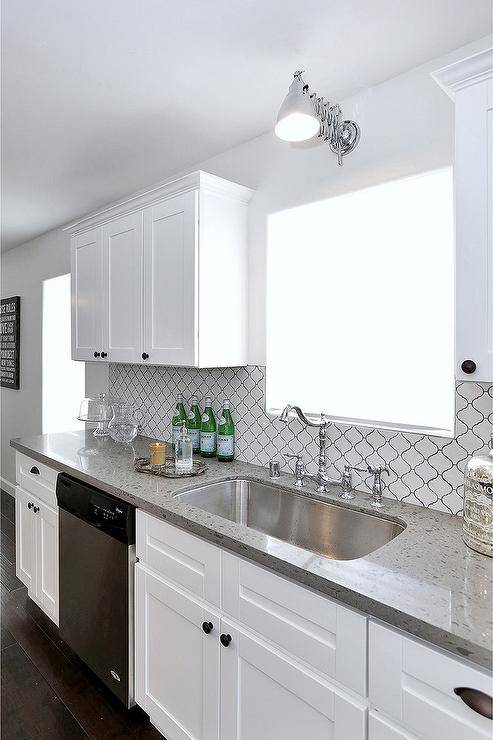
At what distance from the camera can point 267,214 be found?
2264 millimetres

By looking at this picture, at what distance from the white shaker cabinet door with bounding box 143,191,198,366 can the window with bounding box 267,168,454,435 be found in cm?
37

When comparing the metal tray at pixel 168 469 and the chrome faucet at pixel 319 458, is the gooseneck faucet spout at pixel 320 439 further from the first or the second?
the metal tray at pixel 168 469

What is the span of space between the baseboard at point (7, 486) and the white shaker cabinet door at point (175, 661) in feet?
11.2

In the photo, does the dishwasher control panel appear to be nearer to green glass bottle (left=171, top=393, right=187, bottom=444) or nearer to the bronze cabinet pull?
green glass bottle (left=171, top=393, right=187, bottom=444)

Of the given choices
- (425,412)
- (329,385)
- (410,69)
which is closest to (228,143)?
(410,69)

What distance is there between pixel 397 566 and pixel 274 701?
0.51m

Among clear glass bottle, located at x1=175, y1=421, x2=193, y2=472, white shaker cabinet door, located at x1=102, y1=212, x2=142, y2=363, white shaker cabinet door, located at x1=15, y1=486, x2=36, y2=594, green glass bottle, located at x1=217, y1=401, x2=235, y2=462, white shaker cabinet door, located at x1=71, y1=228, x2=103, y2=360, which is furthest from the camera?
white shaker cabinet door, located at x1=71, y1=228, x2=103, y2=360

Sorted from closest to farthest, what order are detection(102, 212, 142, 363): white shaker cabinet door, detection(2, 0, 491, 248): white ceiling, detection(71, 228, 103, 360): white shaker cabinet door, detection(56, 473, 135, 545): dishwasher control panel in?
1. detection(2, 0, 491, 248): white ceiling
2. detection(56, 473, 135, 545): dishwasher control panel
3. detection(102, 212, 142, 363): white shaker cabinet door
4. detection(71, 228, 103, 360): white shaker cabinet door

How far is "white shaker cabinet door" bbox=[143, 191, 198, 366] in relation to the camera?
2135mm

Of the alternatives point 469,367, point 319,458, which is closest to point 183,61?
point 469,367

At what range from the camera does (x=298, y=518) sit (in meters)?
1.88

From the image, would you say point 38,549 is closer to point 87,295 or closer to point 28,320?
point 87,295

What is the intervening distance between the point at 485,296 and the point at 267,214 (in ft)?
4.23

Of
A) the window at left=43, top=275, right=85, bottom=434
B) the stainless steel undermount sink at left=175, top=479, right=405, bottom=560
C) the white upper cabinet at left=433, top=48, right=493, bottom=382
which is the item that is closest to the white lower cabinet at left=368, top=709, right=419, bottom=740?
the stainless steel undermount sink at left=175, top=479, right=405, bottom=560
